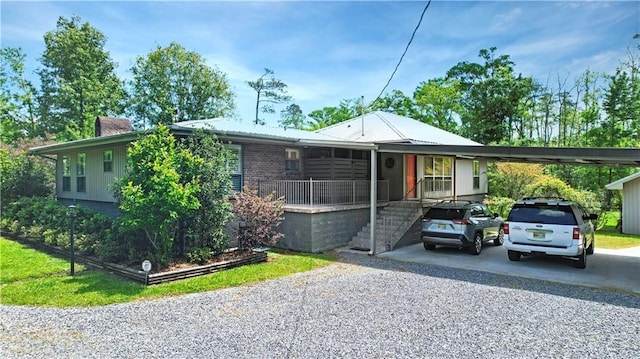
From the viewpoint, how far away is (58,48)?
34875mm

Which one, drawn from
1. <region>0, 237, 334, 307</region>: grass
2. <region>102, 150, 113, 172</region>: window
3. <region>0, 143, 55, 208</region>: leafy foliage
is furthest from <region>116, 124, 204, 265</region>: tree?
<region>0, 143, 55, 208</region>: leafy foliage

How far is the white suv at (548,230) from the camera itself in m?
9.12

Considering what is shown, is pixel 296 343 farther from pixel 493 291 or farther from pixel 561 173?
pixel 561 173

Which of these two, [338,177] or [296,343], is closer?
[296,343]

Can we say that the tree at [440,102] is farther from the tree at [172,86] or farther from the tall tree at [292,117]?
the tree at [172,86]

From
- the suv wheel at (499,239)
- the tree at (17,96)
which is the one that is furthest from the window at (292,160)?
the tree at (17,96)

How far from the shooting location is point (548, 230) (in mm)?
9312

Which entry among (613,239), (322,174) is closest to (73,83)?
(322,174)

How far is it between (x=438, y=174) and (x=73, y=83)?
3172 cm

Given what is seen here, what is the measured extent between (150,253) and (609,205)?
1000 inches

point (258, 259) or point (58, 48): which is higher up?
point (58, 48)

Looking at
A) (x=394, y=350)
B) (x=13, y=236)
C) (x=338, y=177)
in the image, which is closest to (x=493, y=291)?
(x=394, y=350)

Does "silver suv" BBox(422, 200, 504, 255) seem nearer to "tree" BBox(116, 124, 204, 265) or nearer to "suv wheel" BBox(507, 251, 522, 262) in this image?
"suv wheel" BBox(507, 251, 522, 262)

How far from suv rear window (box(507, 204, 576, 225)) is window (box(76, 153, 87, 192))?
16.3 m
